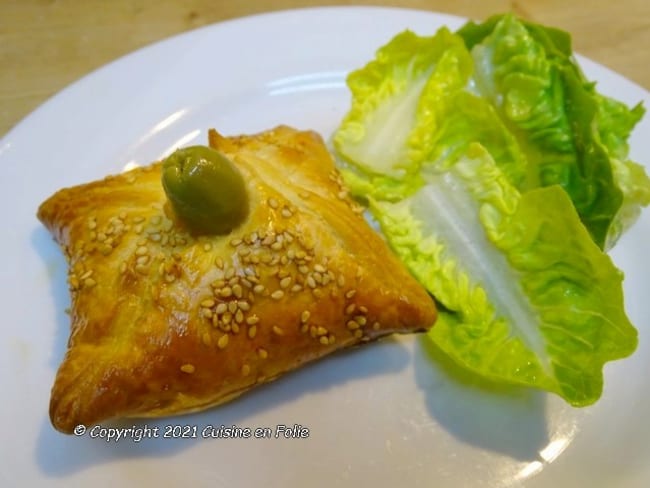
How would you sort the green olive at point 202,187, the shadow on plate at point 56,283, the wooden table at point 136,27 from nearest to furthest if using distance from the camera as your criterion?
the green olive at point 202,187, the shadow on plate at point 56,283, the wooden table at point 136,27

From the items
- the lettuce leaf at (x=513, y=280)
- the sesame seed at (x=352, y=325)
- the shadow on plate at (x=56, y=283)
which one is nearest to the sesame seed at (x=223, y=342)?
the sesame seed at (x=352, y=325)

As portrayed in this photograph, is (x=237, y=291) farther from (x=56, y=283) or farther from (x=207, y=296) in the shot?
(x=56, y=283)

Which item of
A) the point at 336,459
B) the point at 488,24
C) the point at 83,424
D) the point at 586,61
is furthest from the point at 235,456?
the point at 586,61

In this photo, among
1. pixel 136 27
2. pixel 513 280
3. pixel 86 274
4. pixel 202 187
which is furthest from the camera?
pixel 136 27

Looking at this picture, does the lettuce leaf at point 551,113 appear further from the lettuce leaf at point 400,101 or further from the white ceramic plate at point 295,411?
the white ceramic plate at point 295,411

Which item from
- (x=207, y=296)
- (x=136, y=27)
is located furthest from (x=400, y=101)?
(x=136, y=27)

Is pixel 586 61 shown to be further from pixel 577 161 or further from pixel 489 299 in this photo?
pixel 489 299
